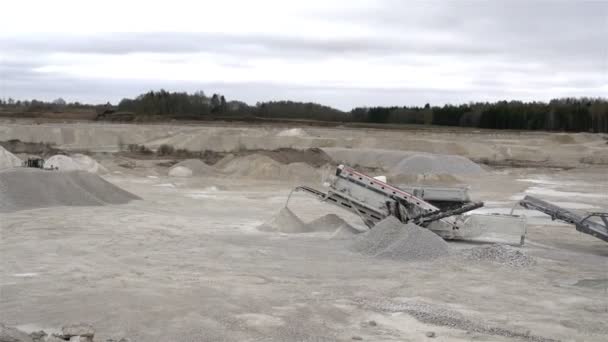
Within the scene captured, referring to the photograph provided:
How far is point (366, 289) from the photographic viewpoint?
10578 millimetres

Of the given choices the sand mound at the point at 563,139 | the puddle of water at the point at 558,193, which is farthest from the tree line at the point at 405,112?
the puddle of water at the point at 558,193

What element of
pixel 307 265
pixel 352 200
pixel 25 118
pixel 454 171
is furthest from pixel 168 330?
pixel 25 118

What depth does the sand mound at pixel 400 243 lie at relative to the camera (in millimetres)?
12961

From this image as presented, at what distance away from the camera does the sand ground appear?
8594 millimetres

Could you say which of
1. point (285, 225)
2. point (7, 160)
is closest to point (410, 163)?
point (7, 160)

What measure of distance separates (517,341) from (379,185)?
279 inches

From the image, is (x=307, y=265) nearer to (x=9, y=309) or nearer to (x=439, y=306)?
(x=439, y=306)

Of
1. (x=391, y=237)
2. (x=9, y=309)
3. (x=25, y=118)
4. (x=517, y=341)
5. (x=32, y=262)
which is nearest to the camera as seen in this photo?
(x=517, y=341)

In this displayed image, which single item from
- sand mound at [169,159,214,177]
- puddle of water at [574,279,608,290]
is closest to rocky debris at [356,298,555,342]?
puddle of water at [574,279,608,290]

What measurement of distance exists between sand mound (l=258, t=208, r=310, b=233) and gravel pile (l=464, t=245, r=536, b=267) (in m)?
4.18

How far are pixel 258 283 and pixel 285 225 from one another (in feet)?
17.3

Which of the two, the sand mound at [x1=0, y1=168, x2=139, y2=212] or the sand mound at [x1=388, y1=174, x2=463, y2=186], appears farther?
the sand mound at [x1=388, y1=174, x2=463, y2=186]

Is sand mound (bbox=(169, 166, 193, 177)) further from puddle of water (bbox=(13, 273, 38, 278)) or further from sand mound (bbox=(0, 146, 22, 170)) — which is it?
puddle of water (bbox=(13, 273, 38, 278))

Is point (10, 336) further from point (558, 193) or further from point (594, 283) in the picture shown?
point (558, 193)
